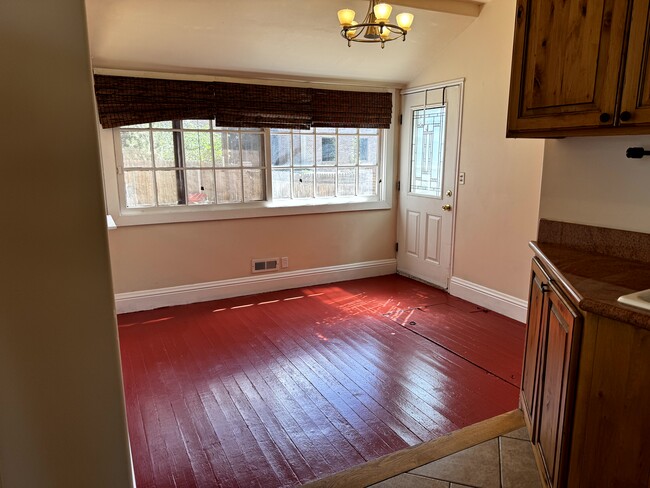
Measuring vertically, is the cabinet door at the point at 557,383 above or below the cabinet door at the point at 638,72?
below

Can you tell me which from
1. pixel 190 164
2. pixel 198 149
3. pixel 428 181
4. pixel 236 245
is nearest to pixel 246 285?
pixel 236 245

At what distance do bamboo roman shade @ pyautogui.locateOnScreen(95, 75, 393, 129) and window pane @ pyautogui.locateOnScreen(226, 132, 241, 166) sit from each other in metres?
0.16

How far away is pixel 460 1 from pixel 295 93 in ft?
5.35

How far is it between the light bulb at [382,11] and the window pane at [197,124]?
1.89 meters

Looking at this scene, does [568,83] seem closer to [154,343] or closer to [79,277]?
[79,277]

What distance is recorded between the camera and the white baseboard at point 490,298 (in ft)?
12.3

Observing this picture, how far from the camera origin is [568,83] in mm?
1804

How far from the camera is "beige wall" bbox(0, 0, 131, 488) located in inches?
43.1

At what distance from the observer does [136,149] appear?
3.84 m

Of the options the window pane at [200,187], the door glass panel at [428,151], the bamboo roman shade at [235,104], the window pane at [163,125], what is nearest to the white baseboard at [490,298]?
the door glass panel at [428,151]

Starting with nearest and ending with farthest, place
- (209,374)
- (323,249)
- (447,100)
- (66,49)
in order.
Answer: (66,49)
(209,374)
(447,100)
(323,249)

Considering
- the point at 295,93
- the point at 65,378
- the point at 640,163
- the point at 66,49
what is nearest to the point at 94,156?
the point at 66,49

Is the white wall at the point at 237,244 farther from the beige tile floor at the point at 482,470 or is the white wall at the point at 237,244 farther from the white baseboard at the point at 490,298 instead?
the beige tile floor at the point at 482,470

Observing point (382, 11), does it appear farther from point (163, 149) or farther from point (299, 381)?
point (299, 381)
